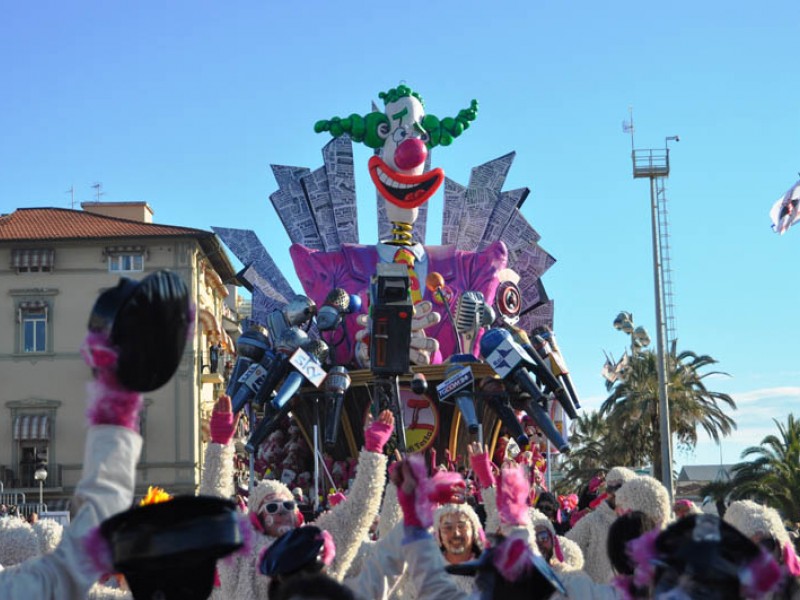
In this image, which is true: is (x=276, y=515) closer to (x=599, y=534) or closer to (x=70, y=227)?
(x=599, y=534)

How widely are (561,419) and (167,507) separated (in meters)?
28.8

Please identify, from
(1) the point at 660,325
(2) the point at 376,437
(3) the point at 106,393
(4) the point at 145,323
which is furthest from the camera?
(1) the point at 660,325

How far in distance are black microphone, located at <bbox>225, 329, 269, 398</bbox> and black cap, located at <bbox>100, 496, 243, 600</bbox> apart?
25.8 metres

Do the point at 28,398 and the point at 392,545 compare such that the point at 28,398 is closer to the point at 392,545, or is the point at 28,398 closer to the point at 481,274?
the point at 481,274

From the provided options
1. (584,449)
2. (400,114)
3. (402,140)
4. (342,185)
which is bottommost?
(584,449)

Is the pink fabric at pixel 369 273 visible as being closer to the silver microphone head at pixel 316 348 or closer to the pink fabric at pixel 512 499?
the silver microphone head at pixel 316 348

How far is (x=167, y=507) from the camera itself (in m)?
2.75

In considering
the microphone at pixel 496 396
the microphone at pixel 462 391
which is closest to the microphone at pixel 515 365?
the microphone at pixel 462 391

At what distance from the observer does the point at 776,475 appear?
23.9 metres

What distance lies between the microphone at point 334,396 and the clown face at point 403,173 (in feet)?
14.9

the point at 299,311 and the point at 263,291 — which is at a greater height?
the point at 263,291

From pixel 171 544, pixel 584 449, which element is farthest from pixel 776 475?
pixel 171 544

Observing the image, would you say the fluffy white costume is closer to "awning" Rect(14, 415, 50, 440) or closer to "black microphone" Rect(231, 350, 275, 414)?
"black microphone" Rect(231, 350, 275, 414)

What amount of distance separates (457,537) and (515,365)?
19939 millimetres
